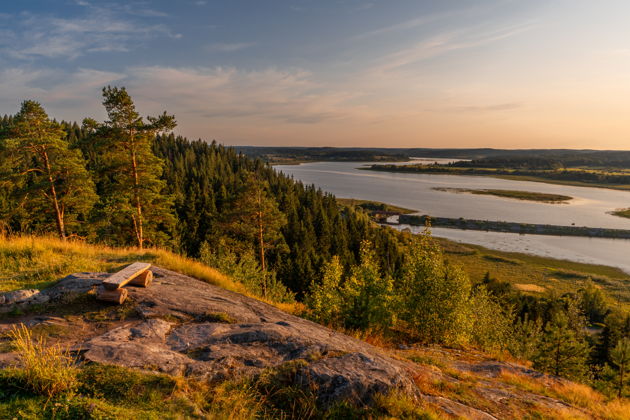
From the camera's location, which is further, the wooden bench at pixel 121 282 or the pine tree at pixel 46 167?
the pine tree at pixel 46 167

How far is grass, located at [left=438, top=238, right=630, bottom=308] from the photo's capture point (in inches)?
2552

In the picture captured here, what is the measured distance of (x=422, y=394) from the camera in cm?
616

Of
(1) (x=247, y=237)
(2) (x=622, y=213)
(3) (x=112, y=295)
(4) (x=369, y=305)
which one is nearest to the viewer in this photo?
(3) (x=112, y=295)

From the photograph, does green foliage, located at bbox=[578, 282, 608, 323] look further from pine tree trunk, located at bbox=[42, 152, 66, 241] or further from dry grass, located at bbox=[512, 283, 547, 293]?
pine tree trunk, located at bbox=[42, 152, 66, 241]

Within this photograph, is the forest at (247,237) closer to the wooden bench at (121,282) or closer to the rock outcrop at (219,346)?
the rock outcrop at (219,346)

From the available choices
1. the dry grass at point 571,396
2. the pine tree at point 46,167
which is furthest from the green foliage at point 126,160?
the dry grass at point 571,396

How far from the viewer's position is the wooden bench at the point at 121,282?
7242 mm

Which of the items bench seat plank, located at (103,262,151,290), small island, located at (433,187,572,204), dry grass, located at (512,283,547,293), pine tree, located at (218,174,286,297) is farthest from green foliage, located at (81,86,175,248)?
small island, located at (433,187,572,204)

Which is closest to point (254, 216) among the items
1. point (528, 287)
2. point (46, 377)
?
point (46, 377)

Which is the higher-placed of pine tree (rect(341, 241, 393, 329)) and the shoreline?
pine tree (rect(341, 241, 393, 329))

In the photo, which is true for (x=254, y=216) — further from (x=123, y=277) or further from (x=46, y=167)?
(x=123, y=277)

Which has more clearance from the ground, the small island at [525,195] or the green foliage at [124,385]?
the green foliage at [124,385]

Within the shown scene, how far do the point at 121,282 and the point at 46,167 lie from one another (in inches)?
815

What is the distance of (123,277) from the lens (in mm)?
7812
